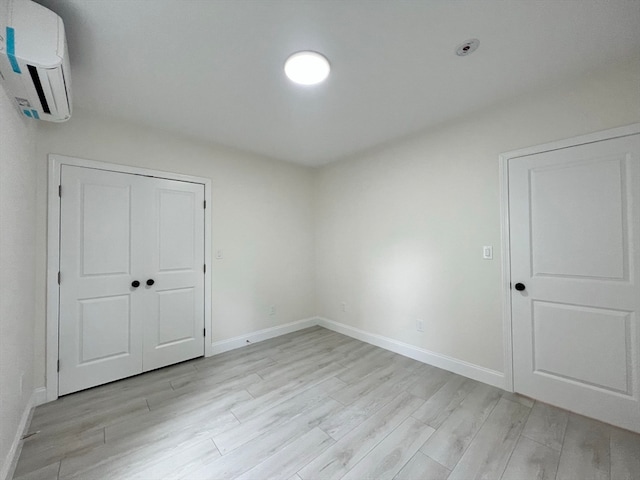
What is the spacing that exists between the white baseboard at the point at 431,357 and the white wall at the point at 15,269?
10.1ft

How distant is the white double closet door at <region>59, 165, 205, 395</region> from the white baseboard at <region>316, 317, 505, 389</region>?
2001 millimetres

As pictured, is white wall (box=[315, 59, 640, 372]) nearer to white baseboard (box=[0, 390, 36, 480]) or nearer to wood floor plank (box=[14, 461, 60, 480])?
wood floor plank (box=[14, 461, 60, 480])

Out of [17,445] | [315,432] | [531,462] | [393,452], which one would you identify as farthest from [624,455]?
[17,445]

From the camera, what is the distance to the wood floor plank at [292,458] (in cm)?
141

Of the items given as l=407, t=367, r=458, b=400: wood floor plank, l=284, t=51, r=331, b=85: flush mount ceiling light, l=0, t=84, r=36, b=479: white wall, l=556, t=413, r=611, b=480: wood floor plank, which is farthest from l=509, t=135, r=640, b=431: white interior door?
l=0, t=84, r=36, b=479: white wall

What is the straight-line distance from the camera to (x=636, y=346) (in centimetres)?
170

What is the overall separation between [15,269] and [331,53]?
8.10 ft

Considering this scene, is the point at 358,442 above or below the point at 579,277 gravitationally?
below

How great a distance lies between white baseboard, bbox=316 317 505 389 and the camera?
229 centimetres

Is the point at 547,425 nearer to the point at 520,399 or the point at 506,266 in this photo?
the point at 520,399

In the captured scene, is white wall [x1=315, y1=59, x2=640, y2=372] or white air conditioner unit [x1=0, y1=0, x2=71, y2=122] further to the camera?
white wall [x1=315, y1=59, x2=640, y2=372]

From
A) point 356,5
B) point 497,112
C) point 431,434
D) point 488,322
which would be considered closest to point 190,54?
Result: point 356,5

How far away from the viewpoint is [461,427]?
1768 millimetres

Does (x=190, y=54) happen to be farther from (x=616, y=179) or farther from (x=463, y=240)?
(x=616, y=179)
